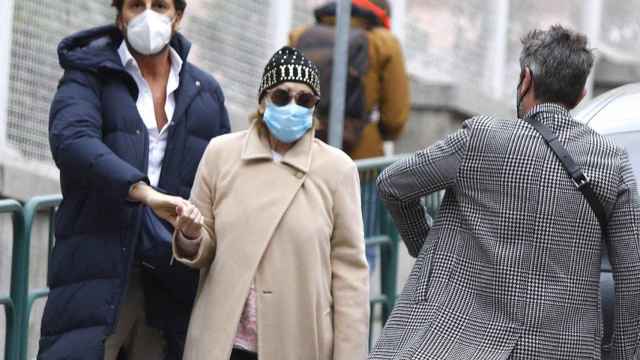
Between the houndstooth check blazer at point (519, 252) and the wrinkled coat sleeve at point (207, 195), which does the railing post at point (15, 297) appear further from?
the houndstooth check blazer at point (519, 252)

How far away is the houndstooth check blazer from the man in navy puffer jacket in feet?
3.75

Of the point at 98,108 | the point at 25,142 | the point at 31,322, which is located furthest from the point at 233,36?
the point at 98,108

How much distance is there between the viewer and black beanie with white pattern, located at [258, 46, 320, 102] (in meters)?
8.29

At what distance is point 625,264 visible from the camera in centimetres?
745

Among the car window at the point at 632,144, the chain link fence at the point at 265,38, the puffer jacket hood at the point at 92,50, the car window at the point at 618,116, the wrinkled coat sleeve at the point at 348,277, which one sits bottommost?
the chain link fence at the point at 265,38

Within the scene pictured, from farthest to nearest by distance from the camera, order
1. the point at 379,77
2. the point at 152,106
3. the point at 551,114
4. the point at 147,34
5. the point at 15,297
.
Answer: the point at 379,77, the point at 15,297, the point at 152,106, the point at 147,34, the point at 551,114

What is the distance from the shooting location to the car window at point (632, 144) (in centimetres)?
828

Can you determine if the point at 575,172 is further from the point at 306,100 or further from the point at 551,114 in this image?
the point at 306,100

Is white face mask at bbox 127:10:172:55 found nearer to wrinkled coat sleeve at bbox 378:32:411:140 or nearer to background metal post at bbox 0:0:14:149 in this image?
background metal post at bbox 0:0:14:149

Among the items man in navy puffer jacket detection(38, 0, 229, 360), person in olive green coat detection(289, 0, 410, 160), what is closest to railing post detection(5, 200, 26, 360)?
man in navy puffer jacket detection(38, 0, 229, 360)

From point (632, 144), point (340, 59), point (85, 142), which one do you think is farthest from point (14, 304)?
point (632, 144)

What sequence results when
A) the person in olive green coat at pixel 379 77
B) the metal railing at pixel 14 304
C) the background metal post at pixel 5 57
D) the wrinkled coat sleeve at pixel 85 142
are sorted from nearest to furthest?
the wrinkled coat sleeve at pixel 85 142, the metal railing at pixel 14 304, the background metal post at pixel 5 57, the person in olive green coat at pixel 379 77

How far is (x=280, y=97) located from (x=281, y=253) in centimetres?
53

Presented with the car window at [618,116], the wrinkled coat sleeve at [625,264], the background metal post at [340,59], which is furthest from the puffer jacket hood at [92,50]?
the wrinkled coat sleeve at [625,264]
